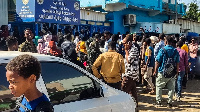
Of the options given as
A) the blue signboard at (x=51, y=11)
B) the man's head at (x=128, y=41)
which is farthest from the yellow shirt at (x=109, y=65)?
the blue signboard at (x=51, y=11)

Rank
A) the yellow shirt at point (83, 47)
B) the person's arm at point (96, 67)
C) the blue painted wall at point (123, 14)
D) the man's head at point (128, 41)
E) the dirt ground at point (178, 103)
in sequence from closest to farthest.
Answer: the person's arm at point (96, 67) → the man's head at point (128, 41) → the dirt ground at point (178, 103) → the yellow shirt at point (83, 47) → the blue painted wall at point (123, 14)

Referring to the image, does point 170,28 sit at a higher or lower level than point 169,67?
higher

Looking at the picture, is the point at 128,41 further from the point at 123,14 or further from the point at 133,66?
the point at 123,14

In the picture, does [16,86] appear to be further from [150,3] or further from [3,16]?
[150,3]

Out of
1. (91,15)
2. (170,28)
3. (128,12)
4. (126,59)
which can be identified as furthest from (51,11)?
(170,28)

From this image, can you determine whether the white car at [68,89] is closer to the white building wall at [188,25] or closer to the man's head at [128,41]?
the man's head at [128,41]

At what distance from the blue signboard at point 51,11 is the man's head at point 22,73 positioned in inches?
418

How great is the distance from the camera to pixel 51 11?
12742 mm

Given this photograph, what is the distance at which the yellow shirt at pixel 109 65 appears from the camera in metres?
5.05

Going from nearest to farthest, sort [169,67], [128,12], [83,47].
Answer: [169,67]
[83,47]
[128,12]

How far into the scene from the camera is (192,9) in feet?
133

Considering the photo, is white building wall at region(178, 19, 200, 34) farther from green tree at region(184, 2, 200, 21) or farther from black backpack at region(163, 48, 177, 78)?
black backpack at region(163, 48, 177, 78)

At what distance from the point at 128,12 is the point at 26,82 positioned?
70.3 ft

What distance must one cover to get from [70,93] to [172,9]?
2650cm
